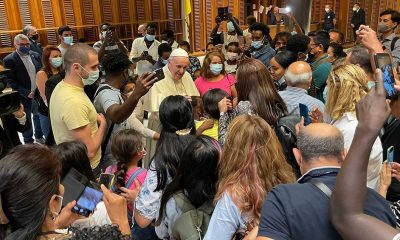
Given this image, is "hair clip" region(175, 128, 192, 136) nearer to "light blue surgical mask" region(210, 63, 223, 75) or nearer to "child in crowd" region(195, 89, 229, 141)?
"child in crowd" region(195, 89, 229, 141)

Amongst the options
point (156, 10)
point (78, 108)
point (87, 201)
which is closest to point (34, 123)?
point (78, 108)

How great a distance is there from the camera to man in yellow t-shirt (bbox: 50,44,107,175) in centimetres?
234

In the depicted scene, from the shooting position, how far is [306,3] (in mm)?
10852

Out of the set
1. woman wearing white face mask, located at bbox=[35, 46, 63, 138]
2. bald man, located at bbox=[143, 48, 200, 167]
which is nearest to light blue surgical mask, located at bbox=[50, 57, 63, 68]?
woman wearing white face mask, located at bbox=[35, 46, 63, 138]

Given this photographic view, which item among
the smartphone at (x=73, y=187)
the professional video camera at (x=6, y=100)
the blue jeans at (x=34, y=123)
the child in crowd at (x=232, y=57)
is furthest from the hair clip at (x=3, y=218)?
the child in crowd at (x=232, y=57)

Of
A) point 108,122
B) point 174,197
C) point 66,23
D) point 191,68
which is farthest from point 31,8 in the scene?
point 174,197

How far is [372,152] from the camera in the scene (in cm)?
196

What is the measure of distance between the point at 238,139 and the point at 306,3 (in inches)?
409

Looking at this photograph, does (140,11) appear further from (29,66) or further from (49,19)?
(29,66)

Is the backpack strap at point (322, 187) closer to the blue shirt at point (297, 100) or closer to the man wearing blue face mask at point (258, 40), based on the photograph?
the blue shirt at point (297, 100)

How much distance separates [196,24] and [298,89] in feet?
20.8

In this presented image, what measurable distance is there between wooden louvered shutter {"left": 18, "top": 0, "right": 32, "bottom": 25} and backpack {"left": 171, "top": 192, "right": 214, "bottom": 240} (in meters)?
7.65

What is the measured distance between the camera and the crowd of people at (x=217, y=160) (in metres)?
1.11

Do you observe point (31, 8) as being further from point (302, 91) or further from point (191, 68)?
point (302, 91)
